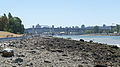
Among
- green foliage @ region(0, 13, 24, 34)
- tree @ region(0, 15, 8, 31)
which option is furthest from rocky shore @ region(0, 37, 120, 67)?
tree @ region(0, 15, 8, 31)

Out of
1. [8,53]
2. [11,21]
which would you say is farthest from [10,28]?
[8,53]

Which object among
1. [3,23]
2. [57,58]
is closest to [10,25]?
[3,23]

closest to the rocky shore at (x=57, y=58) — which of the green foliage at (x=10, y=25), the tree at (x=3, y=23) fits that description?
the green foliage at (x=10, y=25)

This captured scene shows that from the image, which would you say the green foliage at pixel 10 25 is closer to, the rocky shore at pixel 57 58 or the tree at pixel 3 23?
the tree at pixel 3 23

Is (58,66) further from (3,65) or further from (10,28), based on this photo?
(10,28)

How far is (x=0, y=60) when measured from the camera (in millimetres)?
16000

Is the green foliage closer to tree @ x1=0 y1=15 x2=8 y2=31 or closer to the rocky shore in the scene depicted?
tree @ x1=0 y1=15 x2=8 y2=31

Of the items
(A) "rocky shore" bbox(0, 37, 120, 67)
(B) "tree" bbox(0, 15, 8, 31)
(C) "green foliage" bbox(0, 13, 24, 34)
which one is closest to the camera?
(A) "rocky shore" bbox(0, 37, 120, 67)

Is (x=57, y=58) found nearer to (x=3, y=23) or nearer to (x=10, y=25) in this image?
(x=10, y=25)

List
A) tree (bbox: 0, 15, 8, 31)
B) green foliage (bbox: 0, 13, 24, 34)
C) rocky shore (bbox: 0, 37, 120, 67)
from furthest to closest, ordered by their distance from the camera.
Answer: tree (bbox: 0, 15, 8, 31) → green foliage (bbox: 0, 13, 24, 34) → rocky shore (bbox: 0, 37, 120, 67)

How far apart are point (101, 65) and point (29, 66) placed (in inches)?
233

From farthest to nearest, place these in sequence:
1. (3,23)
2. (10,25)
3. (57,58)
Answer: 1. (3,23)
2. (10,25)
3. (57,58)

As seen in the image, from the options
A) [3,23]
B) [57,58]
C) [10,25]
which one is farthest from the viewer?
[3,23]

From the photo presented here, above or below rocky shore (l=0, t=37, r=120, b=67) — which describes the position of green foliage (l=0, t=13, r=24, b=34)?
above
